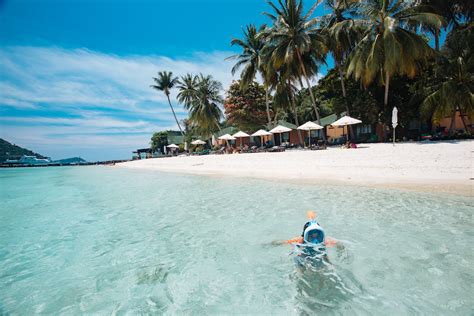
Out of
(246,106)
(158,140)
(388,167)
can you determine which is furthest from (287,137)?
(158,140)

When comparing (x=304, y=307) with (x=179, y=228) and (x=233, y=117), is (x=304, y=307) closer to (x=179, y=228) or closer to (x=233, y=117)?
(x=179, y=228)

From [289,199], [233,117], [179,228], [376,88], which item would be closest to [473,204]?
[289,199]

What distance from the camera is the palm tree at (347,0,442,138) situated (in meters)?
17.0

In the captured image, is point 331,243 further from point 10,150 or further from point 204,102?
point 10,150

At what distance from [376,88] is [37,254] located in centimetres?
2398

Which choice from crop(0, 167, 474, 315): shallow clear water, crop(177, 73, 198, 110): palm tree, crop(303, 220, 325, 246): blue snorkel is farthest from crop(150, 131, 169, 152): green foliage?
crop(303, 220, 325, 246): blue snorkel

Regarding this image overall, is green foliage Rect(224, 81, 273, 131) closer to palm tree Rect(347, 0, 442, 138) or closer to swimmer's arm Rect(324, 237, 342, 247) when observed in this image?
palm tree Rect(347, 0, 442, 138)

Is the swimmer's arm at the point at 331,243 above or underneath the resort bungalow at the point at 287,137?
underneath

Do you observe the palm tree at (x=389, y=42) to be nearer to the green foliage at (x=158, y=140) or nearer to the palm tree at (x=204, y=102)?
the palm tree at (x=204, y=102)

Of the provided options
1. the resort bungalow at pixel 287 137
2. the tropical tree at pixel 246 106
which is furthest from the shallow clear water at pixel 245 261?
the tropical tree at pixel 246 106

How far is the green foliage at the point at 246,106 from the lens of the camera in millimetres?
34406

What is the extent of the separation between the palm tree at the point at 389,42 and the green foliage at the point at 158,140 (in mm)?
49818

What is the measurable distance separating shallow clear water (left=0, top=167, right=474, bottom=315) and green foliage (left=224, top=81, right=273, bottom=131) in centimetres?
2714

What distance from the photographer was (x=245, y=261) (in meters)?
4.46
